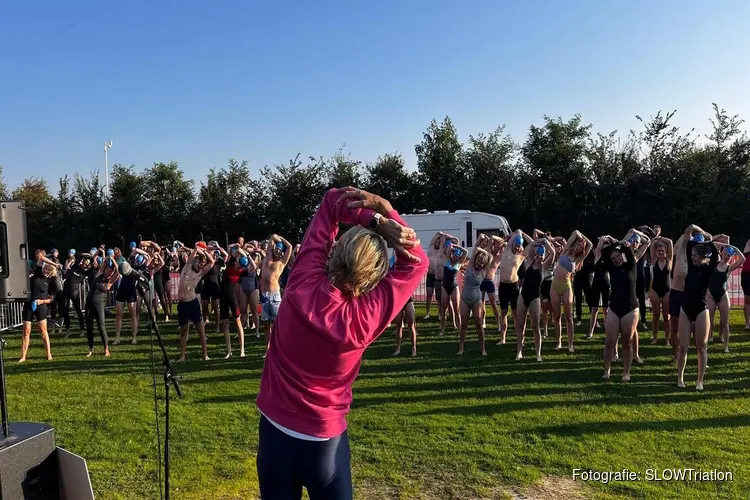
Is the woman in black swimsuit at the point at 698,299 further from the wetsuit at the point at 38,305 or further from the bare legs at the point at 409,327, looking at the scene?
the wetsuit at the point at 38,305

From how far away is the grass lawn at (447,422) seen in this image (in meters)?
4.47

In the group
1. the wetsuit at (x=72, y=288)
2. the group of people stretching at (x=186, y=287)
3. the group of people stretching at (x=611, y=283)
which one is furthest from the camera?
the wetsuit at (x=72, y=288)

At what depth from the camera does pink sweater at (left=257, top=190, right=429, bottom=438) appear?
6.09 ft

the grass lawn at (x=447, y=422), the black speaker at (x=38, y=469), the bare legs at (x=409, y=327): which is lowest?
the grass lawn at (x=447, y=422)

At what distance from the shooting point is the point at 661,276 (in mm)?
9258

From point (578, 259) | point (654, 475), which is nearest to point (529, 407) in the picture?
point (654, 475)

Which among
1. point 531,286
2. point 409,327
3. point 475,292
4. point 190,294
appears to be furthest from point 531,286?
point 190,294

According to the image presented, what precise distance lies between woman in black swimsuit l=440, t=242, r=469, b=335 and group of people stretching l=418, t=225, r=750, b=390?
0.06 feet

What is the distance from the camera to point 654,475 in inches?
179

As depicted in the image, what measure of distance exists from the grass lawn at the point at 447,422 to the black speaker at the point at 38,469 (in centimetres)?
164

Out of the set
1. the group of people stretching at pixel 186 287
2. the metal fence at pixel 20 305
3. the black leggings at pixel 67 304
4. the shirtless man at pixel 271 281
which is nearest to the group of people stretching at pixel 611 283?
the shirtless man at pixel 271 281

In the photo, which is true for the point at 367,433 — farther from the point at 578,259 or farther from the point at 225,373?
the point at 578,259

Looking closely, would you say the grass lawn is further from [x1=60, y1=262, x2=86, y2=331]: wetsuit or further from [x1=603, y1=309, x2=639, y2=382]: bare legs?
[x1=60, y1=262, x2=86, y2=331]: wetsuit

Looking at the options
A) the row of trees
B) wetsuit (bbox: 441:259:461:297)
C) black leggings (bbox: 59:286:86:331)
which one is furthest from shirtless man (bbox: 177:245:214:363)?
the row of trees
